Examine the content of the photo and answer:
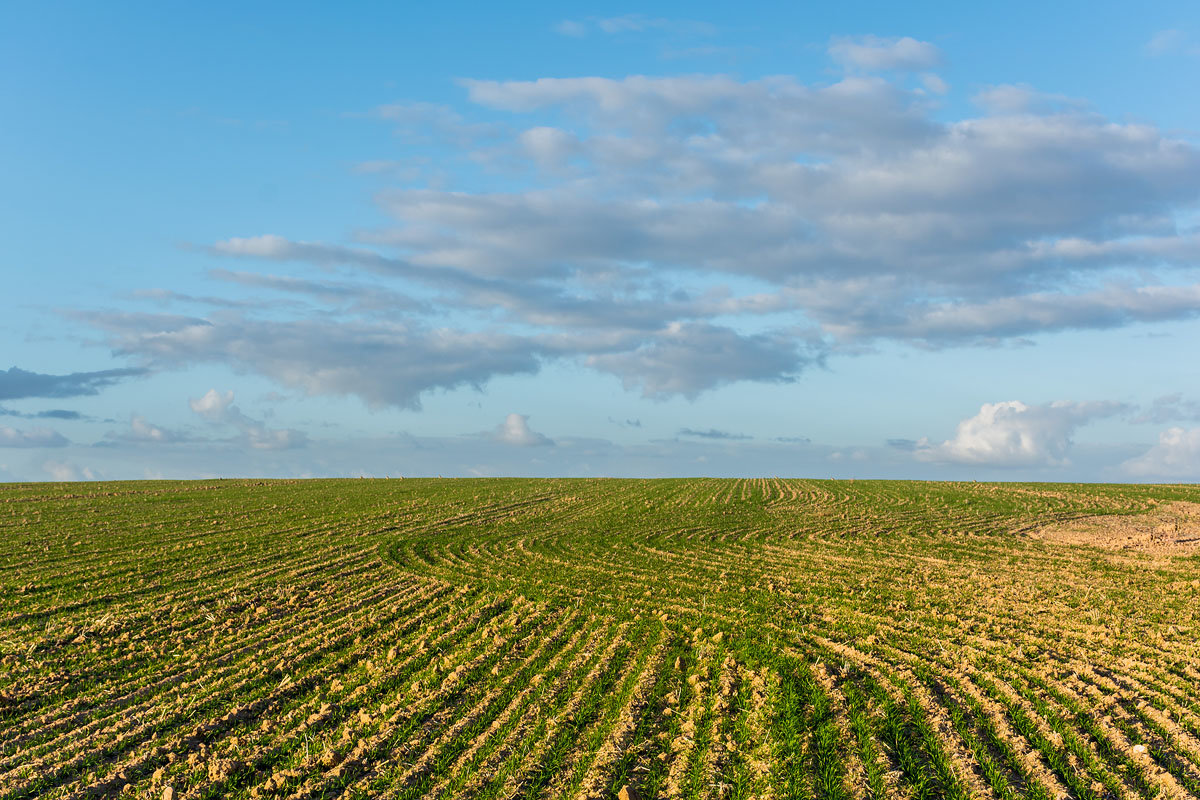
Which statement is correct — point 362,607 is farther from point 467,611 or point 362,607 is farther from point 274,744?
point 274,744

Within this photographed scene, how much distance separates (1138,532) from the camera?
3278cm

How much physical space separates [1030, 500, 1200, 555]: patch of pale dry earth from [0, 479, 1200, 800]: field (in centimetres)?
46

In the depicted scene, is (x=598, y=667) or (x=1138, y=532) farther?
(x=1138, y=532)

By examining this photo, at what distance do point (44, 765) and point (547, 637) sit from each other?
26.1 feet

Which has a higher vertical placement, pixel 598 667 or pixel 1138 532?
pixel 1138 532

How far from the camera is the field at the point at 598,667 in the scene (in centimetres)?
968

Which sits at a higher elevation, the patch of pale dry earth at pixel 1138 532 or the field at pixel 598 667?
the patch of pale dry earth at pixel 1138 532

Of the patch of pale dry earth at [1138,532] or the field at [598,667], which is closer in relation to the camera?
the field at [598,667]

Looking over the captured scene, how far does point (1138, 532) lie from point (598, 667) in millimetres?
29880

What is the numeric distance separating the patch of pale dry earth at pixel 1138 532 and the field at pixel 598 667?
457mm

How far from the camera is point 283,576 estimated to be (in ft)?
72.1

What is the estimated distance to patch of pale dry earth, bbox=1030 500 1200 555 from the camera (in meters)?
28.7

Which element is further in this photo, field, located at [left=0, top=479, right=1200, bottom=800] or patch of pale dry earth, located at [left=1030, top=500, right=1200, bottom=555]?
patch of pale dry earth, located at [left=1030, top=500, right=1200, bottom=555]

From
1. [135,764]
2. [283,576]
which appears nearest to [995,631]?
[135,764]
